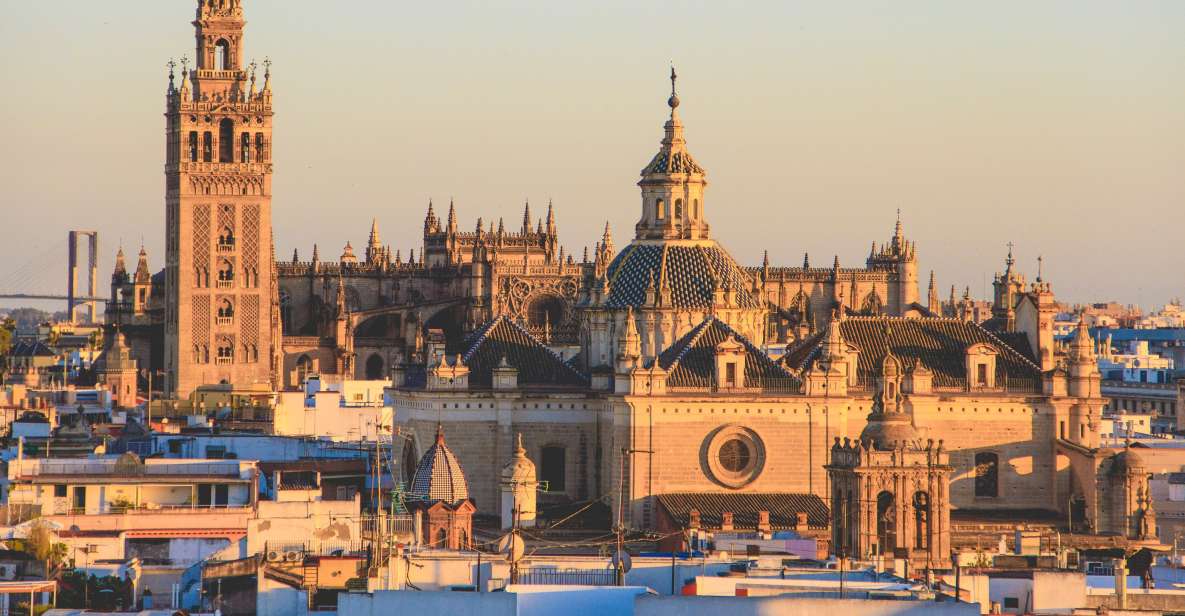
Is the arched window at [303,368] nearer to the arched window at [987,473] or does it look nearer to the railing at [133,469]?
the railing at [133,469]

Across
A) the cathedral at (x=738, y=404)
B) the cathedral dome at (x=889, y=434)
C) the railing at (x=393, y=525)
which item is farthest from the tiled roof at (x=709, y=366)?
the railing at (x=393, y=525)

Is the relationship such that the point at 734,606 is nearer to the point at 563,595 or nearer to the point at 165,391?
the point at 563,595

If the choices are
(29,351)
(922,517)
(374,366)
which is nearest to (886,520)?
(922,517)

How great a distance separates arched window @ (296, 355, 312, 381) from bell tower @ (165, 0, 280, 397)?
232cm

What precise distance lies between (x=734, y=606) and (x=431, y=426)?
38952 millimetres

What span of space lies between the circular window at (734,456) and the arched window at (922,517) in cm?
1082

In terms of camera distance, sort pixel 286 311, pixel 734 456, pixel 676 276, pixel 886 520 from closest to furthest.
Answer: pixel 886 520 → pixel 734 456 → pixel 676 276 → pixel 286 311

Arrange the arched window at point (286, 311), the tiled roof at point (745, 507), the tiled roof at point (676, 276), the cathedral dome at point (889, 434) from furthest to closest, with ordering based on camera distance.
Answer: the arched window at point (286, 311) < the tiled roof at point (676, 276) < the tiled roof at point (745, 507) < the cathedral dome at point (889, 434)

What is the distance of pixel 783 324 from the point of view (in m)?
154

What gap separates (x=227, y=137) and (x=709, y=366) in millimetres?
70065

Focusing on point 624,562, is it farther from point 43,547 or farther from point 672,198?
point 672,198

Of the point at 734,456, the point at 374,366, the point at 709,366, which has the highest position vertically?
the point at 374,366

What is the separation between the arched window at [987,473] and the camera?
286ft

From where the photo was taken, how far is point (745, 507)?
272 ft
